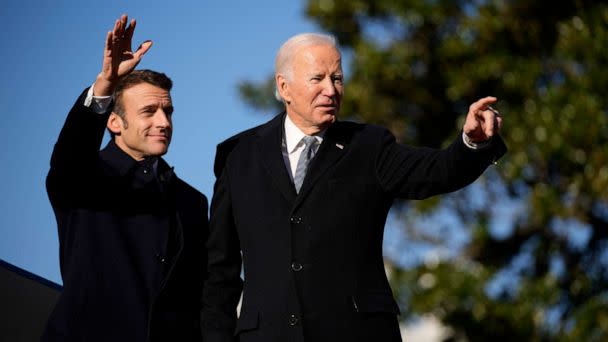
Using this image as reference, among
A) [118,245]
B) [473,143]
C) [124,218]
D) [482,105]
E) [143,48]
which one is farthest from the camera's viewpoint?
[124,218]

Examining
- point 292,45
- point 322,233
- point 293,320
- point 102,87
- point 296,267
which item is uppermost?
point 292,45

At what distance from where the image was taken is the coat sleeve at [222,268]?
431 cm

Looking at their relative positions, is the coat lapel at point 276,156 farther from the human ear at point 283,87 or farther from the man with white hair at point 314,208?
the human ear at point 283,87

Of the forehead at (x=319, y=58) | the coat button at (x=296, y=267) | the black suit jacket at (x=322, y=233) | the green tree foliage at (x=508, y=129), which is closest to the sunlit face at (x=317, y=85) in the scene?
the forehead at (x=319, y=58)

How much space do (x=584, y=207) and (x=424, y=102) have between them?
2.21 meters

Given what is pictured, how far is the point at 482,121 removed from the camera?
372cm

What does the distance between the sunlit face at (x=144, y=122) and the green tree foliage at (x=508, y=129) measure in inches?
274

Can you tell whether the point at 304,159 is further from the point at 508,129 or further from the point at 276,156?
the point at 508,129

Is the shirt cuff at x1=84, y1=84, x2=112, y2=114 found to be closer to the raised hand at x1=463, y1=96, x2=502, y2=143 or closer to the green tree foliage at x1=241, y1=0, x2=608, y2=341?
the raised hand at x1=463, y1=96, x2=502, y2=143

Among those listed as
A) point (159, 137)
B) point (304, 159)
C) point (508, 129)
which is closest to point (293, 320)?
point (304, 159)

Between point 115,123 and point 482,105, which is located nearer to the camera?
point 482,105

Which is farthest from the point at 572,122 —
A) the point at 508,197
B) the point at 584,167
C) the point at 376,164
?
the point at 376,164

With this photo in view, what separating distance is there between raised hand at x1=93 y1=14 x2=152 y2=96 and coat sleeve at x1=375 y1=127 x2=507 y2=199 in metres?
1.00

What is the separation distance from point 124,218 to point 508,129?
7321 millimetres
